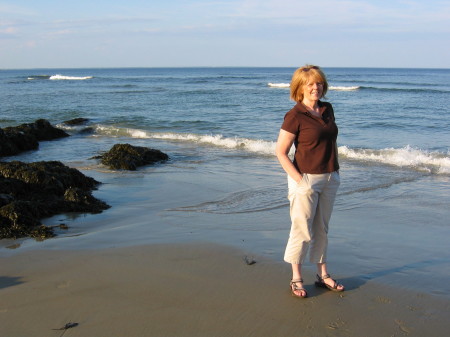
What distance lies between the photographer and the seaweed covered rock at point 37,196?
566 cm

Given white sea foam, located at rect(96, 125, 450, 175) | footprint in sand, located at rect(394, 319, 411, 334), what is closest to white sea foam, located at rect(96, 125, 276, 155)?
white sea foam, located at rect(96, 125, 450, 175)

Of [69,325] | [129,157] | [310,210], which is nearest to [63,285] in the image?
[69,325]

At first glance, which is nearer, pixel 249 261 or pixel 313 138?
pixel 313 138

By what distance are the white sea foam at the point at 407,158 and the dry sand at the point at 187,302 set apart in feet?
22.1

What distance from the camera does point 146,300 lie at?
3.88 metres

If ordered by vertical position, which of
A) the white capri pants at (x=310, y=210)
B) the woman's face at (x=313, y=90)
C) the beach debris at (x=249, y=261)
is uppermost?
the woman's face at (x=313, y=90)

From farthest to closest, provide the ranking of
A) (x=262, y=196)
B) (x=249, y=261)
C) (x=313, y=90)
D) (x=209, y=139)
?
(x=209, y=139)
(x=262, y=196)
(x=249, y=261)
(x=313, y=90)

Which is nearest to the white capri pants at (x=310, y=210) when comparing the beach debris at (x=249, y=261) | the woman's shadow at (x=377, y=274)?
the woman's shadow at (x=377, y=274)

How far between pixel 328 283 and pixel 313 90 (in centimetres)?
165

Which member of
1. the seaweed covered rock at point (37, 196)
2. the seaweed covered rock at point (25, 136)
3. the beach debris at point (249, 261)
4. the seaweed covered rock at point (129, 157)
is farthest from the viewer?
the seaweed covered rock at point (25, 136)

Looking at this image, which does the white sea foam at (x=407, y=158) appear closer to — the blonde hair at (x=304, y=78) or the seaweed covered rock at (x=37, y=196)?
the seaweed covered rock at (x=37, y=196)

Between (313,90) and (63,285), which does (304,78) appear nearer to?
(313,90)

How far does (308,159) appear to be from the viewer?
12.5ft

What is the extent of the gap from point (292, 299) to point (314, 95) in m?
1.66
